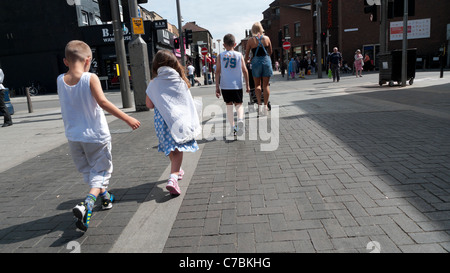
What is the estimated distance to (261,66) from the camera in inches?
295

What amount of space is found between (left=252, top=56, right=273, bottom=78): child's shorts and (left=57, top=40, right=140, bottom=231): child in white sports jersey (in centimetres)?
487

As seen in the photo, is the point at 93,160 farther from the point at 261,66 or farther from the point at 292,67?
the point at 292,67

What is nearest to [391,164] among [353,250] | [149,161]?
[353,250]

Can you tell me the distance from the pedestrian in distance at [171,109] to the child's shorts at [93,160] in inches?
26.0

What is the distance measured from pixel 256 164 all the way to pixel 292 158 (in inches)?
20.5

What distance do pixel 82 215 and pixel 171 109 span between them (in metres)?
Result: 1.37

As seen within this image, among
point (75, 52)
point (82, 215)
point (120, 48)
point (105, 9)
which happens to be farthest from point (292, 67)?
point (82, 215)

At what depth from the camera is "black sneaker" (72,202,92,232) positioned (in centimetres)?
279

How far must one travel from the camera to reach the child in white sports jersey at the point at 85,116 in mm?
2943

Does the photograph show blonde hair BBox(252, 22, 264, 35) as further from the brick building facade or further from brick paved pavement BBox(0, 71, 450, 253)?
the brick building facade

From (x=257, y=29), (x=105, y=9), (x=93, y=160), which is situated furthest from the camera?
(x=105, y=9)

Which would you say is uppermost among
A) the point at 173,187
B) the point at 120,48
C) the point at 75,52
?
the point at 120,48

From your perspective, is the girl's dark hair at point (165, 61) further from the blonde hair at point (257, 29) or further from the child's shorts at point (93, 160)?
the blonde hair at point (257, 29)
